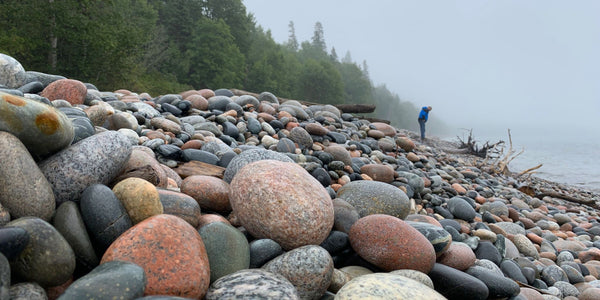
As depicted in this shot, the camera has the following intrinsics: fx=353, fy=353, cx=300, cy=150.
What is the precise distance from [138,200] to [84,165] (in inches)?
17.4

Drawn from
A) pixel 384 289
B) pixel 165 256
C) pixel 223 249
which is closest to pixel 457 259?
pixel 384 289

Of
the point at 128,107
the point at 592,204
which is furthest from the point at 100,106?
the point at 592,204

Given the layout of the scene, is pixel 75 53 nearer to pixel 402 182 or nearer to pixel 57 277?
pixel 402 182

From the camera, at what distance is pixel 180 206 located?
2572 millimetres

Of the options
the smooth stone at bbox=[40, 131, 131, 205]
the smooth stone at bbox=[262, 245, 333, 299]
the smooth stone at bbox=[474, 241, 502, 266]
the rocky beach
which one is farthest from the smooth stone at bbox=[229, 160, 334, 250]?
the smooth stone at bbox=[474, 241, 502, 266]

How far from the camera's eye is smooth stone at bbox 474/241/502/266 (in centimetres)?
409

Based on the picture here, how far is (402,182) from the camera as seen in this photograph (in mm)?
6121

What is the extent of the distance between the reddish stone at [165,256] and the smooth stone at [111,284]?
142 mm

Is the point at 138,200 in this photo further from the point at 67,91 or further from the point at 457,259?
the point at 67,91

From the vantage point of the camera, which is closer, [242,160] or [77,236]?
[77,236]

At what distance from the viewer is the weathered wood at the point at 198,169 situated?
13.0 feet

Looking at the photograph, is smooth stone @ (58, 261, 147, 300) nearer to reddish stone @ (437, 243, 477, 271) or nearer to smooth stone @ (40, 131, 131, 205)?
smooth stone @ (40, 131, 131, 205)

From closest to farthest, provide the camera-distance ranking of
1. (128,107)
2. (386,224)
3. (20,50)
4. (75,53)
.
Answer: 1. (386,224)
2. (128,107)
3. (20,50)
4. (75,53)

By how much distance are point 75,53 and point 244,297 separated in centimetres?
2070
